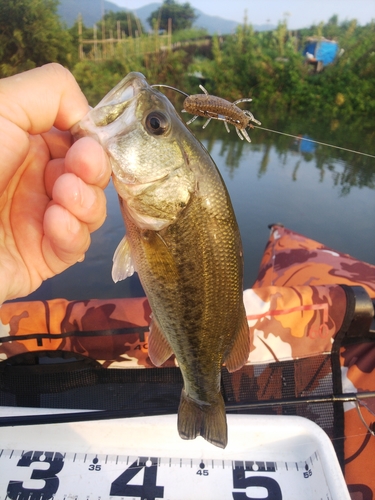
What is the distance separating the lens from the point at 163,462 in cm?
Answer: 155

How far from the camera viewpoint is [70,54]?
16.3m

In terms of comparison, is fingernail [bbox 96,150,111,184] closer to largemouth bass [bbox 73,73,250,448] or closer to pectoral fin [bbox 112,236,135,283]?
largemouth bass [bbox 73,73,250,448]

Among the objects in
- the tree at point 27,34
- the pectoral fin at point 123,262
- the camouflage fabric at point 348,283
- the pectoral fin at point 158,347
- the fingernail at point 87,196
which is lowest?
the camouflage fabric at point 348,283

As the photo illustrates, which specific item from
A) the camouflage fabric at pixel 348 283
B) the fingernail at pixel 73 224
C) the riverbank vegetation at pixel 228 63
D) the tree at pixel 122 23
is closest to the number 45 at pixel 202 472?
the camouflage fabric at pixel 348 283

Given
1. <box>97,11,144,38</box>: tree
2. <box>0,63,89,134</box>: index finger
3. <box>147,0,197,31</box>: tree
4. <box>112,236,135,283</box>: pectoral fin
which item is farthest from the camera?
<box>147,0,197,31</box>: tree

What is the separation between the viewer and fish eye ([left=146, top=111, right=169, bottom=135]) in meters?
1.11

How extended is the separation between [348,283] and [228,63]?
18.5m

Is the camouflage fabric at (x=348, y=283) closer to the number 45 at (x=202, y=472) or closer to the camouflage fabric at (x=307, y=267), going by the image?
the camouflage fabric at (x=307, y=267)

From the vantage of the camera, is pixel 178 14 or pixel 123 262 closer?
pixel 123 262

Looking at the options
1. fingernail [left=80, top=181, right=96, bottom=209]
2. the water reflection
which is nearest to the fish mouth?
fingernail [left=80, top=181, right=96, bottom=209]

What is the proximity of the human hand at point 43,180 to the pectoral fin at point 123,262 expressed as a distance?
4.5 inches

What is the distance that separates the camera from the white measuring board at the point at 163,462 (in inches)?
56.2

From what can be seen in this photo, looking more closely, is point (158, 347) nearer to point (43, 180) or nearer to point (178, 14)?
point (43, 180)

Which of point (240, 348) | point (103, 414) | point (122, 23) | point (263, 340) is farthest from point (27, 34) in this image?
point (122, 23)
